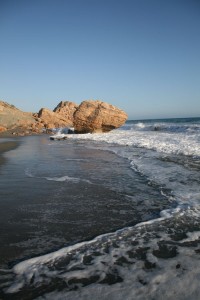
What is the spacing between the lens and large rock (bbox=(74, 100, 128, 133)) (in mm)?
28031

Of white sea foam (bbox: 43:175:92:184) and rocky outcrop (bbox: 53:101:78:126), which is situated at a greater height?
rocky outcrop (bbox: 53:101:78:126)

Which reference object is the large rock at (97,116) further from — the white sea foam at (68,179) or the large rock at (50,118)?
the white sea foam at (68,179)

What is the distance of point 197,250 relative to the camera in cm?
283

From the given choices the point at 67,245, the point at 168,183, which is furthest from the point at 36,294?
the point at 168,183

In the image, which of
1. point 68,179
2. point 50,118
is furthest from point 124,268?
point 50,118

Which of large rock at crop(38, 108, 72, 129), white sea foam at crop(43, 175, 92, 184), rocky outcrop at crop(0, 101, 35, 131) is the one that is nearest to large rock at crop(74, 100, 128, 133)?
rocky outcrop at crop(0, 101, 35, 131)

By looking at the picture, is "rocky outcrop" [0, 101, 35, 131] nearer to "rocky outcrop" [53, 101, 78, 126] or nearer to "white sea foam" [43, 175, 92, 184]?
"rocky outcrop" [53, 101, 78, 126]

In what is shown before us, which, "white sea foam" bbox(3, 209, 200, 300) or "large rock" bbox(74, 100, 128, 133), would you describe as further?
"large rock" bbox(74, 100, 128, 133)

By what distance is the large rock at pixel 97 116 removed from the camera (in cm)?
2803

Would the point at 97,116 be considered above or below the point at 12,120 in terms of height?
below

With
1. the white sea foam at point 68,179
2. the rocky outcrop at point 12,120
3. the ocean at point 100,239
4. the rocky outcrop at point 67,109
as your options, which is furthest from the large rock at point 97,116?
the rocky outcrop at point 67,109

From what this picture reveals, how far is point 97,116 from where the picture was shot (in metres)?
27.9

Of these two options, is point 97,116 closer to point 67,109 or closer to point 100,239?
point 100,239

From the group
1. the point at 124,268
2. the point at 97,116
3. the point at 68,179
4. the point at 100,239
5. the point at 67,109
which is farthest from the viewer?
the point at 67,109
